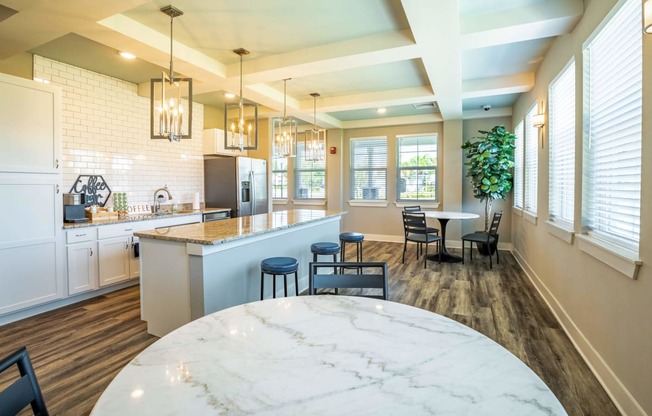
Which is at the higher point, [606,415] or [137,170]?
[137,170]

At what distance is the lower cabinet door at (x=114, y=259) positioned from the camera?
3.97 m

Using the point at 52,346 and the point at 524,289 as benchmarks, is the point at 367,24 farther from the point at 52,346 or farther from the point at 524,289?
the point at 52,346

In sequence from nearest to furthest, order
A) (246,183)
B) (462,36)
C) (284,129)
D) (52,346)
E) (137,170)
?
(52,346) < (462,36) < (284,129) < (137,170) < (246,183)

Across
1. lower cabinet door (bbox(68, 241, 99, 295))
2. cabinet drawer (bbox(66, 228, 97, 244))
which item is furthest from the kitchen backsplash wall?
lower cabinet door (bbox(68, 241, 99, 295))

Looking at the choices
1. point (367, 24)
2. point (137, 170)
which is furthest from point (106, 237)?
point (367, 24)

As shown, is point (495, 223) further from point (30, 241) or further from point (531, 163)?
point (30, 241)

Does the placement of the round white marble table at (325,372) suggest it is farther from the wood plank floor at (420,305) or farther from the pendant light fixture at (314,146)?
the pendant light fixture at (314,146)

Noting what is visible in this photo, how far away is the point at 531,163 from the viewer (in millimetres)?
5043

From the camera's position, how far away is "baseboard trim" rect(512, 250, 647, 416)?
6.27ft

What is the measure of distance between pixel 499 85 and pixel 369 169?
137 inches

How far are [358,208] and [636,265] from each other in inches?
244

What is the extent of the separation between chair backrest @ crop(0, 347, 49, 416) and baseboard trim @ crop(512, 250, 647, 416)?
258cm

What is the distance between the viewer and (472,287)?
4.32 metres

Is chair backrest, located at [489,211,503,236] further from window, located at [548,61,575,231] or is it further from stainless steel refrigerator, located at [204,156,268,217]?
stainless steel refrigerator, located at [204,156,268,217]
